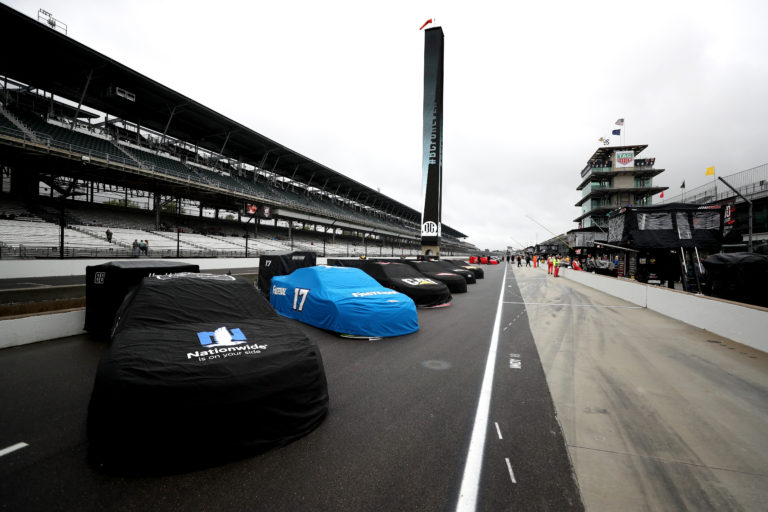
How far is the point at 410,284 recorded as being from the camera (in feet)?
28.1

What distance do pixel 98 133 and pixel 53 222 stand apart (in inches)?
435

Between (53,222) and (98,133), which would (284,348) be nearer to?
(53,222)

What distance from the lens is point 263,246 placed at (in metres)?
34.4

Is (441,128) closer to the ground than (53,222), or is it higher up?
higher up

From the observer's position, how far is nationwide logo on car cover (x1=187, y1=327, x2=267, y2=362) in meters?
2.49

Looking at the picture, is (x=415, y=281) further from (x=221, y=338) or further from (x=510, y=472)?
(x=510, y=472)

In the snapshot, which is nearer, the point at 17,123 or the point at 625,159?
the point at 17,123

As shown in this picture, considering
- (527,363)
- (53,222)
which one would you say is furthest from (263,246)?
(527,363)

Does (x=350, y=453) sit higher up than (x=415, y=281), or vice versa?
(x=415, y=281)

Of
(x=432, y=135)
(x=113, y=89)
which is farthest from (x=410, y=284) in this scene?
(x=113, y=89)

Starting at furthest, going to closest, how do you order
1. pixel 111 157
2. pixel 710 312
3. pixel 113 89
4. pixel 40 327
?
pixel 113 89, pixel 111 157, pixel 710 312, pixel 40 327

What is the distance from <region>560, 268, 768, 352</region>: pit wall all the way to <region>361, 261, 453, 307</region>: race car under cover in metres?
5.60

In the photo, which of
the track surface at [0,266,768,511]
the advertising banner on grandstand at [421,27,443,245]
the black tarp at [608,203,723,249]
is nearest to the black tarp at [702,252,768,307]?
the track surface at [0,266,768,511]

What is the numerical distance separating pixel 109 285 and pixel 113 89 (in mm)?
32625
